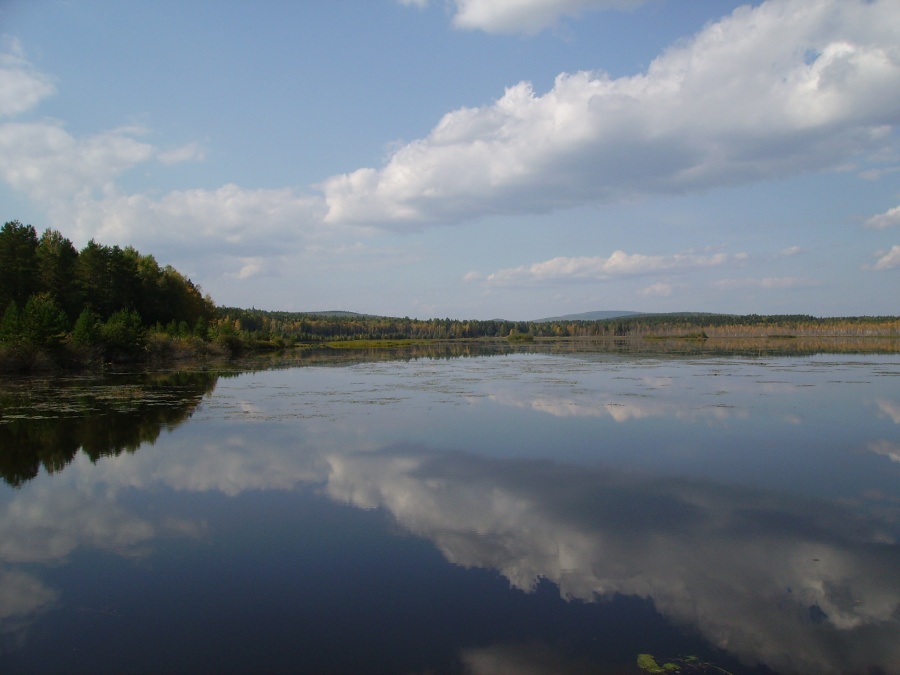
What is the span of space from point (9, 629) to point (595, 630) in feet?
17.1

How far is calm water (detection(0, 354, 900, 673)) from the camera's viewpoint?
4969 mm

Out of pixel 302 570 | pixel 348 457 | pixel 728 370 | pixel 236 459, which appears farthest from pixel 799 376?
pixel 302 570

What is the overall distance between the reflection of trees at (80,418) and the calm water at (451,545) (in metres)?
0.14

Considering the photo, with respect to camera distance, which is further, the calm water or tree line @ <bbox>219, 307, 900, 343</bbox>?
tree line @ <bbox>219, 307, 900, 343</bbox>

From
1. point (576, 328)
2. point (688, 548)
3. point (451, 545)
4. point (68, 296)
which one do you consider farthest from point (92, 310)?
point (576, 328)

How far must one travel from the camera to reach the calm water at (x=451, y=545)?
497 cm

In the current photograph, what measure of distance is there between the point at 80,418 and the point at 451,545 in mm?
14116

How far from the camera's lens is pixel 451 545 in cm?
713

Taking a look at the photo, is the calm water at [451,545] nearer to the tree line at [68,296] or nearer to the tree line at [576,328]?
the tree line at [68,296]

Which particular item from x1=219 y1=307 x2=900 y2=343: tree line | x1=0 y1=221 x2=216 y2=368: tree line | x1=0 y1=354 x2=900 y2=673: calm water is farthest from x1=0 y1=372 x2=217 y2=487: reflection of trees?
x1=219 y1=307 x2=900 y2=343: tree line

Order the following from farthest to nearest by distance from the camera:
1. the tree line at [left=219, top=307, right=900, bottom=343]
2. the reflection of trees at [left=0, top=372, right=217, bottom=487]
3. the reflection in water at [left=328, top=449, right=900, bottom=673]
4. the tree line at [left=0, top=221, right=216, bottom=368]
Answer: the tree line at [left=219, top=307, right=900, bottom=343]
the tree line at [left=0, top=221, right=216, bottom=368]
the reflection of trees at [left=0, top=372, right=217, bottom=487]
the reflection in water at [left=328, top=449, right=900, bottom=673]

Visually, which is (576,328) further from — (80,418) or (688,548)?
(688,548)

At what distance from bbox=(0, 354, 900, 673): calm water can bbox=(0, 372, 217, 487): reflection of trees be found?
0.45ft

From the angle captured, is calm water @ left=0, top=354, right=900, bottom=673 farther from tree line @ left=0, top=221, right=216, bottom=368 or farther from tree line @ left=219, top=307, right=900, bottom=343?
tree line @ left=219, top=307, right=900, bottom=343
